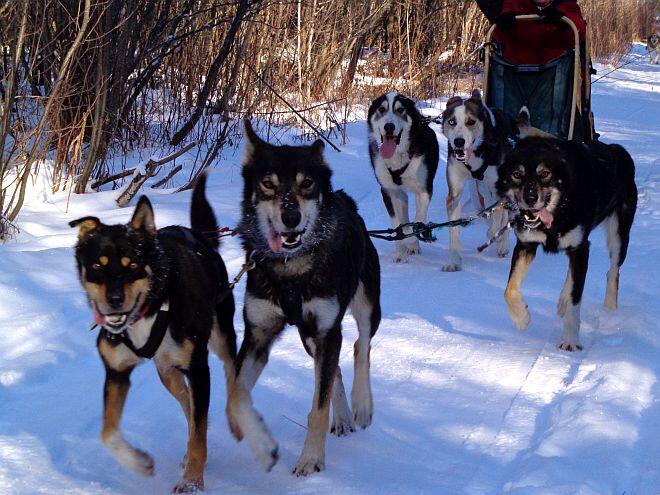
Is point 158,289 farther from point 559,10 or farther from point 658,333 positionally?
point 559,10

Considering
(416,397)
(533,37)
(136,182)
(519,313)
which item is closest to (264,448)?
(416,397)

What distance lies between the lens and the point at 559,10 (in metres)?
6.02

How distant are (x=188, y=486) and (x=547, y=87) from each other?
4668 millimetres

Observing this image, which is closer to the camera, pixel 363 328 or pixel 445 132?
pixel 363 328

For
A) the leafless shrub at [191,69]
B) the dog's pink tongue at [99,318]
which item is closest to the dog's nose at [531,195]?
the dog's pink tongue at [99,318]

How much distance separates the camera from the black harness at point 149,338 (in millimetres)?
2527

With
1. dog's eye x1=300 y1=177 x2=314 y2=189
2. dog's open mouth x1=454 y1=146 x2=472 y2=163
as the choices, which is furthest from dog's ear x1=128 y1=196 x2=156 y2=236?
dog's open mouth x1=454 y1=146 x2=472 y2=163

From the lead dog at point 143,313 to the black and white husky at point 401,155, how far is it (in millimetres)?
3205

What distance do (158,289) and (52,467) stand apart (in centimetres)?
76

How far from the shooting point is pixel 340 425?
124 inches

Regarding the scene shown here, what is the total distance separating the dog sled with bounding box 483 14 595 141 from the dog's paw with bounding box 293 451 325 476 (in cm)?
382

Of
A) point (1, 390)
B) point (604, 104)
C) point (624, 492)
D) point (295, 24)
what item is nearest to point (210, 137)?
point (295, 24)

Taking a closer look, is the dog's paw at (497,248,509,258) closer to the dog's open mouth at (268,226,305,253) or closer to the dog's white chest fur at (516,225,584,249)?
the dog's white chest fur at (516,225,584,249)

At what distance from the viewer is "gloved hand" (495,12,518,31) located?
239 inches
